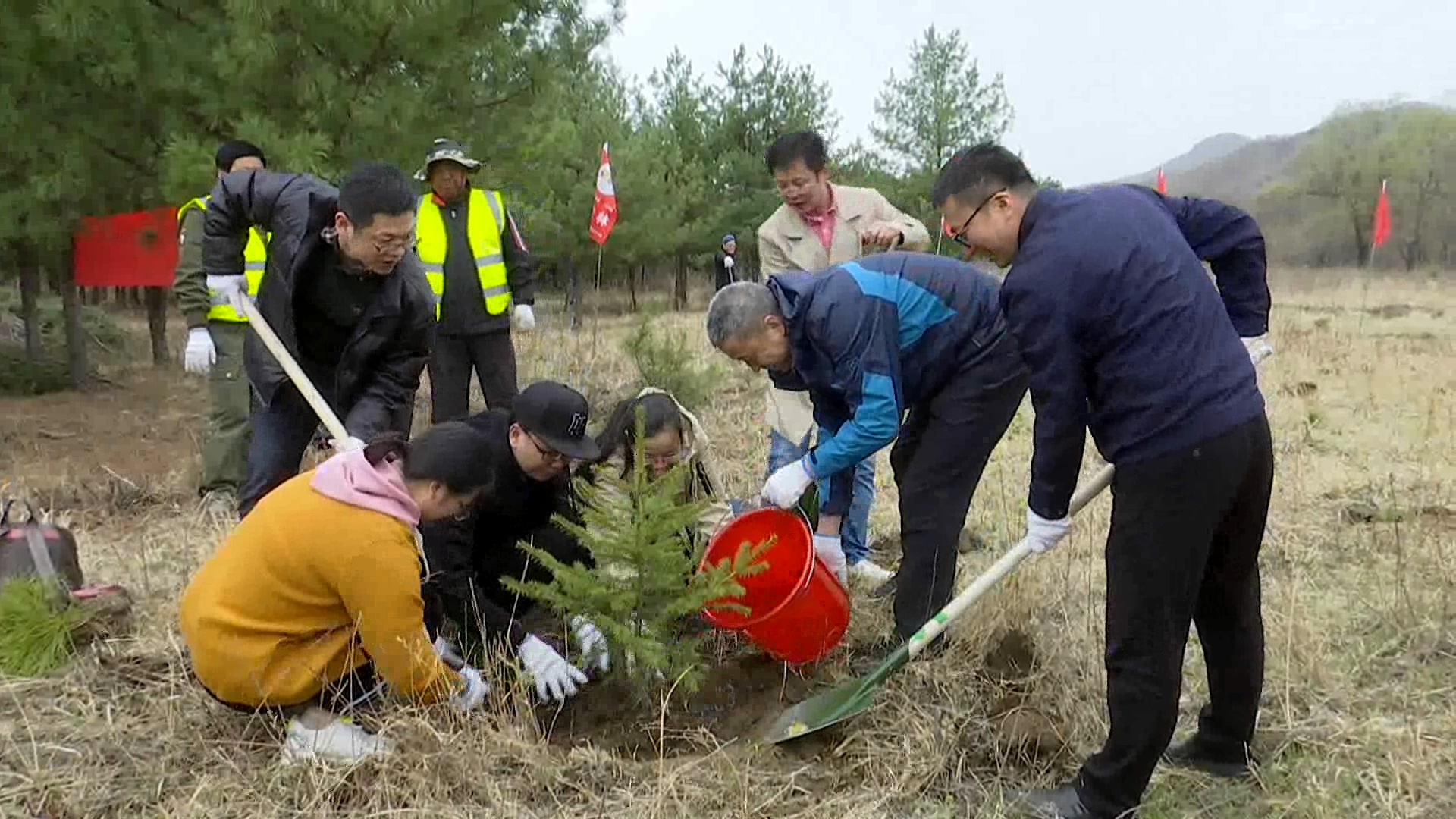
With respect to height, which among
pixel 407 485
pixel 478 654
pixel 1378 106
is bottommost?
pixel 478 654

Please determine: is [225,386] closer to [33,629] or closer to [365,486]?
[33,629]

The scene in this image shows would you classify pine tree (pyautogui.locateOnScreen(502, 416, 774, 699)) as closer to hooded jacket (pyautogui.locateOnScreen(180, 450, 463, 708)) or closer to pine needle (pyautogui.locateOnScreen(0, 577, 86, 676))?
hooded jacket (pyautogui.locateOnScreen(180, 450, 463, 708))

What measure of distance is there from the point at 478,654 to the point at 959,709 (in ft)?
4.86

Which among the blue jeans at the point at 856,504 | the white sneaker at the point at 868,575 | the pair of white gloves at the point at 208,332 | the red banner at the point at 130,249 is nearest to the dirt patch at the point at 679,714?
the white sneaker at the point at 868,575

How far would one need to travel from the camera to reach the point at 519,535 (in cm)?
346

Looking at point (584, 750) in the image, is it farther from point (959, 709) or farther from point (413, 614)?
point (959, 709)

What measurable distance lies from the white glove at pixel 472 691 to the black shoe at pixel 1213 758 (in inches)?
75.3

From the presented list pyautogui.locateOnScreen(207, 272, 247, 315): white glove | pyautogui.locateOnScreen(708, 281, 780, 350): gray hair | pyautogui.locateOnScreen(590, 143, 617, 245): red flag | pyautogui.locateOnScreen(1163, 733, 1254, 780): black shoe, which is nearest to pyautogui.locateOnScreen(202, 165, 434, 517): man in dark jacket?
pyautogui.locateOnScreen(207, 272, 247, 315): white glove

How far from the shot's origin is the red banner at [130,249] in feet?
28.5

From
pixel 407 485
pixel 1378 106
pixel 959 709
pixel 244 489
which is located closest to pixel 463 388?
pixel 244 489

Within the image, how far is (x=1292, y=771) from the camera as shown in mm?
2809

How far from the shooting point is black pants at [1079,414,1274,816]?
2359mm

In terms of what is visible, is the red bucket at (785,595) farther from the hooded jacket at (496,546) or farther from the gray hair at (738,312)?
the gray hair at (738,312)

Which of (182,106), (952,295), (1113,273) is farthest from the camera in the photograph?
(182,106)
